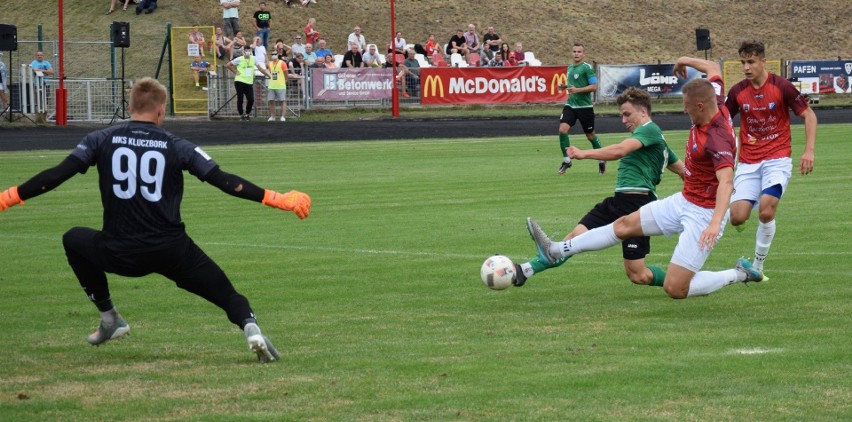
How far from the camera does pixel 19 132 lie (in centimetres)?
3459

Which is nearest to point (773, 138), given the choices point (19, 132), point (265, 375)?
point (265, 375)

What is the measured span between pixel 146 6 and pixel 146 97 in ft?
142

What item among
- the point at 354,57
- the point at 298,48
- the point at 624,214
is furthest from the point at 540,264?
the point at 354,57

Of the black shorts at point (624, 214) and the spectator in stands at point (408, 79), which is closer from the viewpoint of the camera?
the black shorts at point (624, 214)

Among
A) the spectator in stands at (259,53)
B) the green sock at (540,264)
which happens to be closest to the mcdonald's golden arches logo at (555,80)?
the spectator in stands at (259,53)

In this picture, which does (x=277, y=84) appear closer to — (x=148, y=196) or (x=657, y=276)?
(x=657, y=276)

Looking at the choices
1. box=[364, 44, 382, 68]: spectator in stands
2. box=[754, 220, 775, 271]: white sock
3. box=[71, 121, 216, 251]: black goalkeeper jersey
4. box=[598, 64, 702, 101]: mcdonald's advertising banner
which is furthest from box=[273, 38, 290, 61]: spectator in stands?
box=[71, 121, 216, 251]: black goalkeeper jersey

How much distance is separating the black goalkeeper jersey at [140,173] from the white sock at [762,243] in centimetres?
568

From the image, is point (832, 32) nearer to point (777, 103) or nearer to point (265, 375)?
point (777, 103)

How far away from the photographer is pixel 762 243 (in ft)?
38.7

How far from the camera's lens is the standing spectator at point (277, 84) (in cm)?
4006

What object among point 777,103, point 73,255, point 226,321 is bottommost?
point 226,321

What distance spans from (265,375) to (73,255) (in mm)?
1652

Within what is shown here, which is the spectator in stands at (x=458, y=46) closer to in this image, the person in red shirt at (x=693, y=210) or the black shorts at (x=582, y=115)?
the black shorts at (x=582, y=115)
